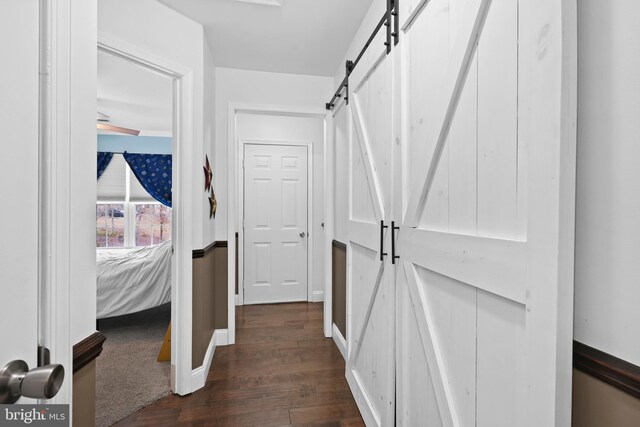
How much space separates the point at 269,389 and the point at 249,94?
8.22 ft

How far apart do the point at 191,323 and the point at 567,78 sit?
2.30m

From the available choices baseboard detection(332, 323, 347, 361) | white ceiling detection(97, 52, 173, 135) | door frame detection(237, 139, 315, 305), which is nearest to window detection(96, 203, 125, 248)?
white ceiling detection(97, 52, 173, 135)

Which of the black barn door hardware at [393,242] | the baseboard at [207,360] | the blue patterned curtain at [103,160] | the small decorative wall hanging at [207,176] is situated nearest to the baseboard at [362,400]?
the black barn door hardware at [393,242]

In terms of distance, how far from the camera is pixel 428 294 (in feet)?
3.98

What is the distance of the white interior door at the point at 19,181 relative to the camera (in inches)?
20.6

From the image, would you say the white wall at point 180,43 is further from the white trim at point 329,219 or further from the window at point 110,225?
the window at point 110,225

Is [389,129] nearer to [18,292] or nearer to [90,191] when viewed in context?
[90,191]

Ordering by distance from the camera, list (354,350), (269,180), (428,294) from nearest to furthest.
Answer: (428,294)
(354,350)
(269,180)

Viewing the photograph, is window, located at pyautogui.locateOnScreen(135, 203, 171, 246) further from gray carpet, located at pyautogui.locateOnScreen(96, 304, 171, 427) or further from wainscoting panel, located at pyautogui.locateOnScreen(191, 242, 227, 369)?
wainscoting panel, located at pyautogui.locateOnScreen(191, 242, 227, 369)

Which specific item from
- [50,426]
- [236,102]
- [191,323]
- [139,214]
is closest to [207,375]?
[191,323]

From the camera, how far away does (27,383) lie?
51 cm

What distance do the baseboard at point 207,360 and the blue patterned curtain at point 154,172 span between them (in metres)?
3.18

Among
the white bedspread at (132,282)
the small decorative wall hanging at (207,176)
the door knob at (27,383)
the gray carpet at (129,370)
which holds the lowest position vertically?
the gray carpet at (129,370)

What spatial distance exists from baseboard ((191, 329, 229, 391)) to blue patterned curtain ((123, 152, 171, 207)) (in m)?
3.18
